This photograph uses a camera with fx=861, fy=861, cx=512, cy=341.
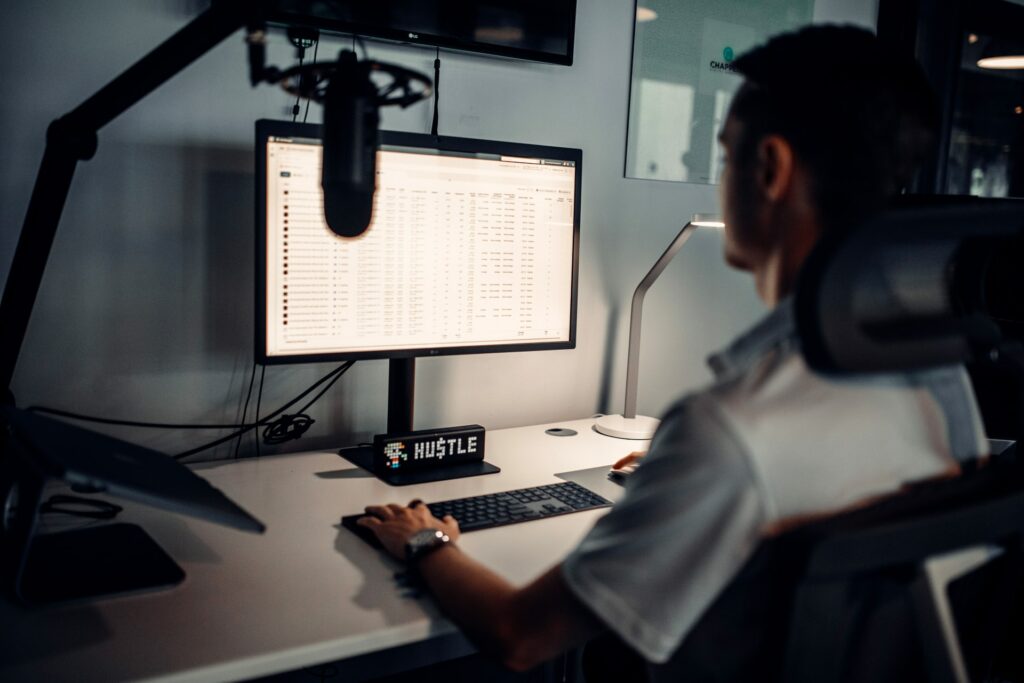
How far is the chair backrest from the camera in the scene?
0.63 m

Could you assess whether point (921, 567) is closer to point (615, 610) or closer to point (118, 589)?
point (615, 610)

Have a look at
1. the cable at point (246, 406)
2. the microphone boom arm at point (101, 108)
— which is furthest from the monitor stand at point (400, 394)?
the microphone boom arm at point (101, 108)

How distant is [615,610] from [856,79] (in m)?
0.55

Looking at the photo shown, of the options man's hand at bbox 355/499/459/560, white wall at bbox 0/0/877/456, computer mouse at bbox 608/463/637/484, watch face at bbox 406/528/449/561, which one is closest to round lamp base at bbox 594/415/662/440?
white wall at bbox 0/0/877/456

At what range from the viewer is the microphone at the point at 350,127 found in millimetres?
841

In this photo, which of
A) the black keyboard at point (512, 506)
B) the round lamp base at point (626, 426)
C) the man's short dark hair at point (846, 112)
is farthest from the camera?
the round lamp base at point (626, 426)

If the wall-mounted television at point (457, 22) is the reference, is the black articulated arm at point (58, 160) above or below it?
below

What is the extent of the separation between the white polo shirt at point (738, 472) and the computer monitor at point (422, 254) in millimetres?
673

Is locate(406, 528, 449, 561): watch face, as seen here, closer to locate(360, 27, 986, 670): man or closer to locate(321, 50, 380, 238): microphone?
locate(360, 27, 986, 670): man

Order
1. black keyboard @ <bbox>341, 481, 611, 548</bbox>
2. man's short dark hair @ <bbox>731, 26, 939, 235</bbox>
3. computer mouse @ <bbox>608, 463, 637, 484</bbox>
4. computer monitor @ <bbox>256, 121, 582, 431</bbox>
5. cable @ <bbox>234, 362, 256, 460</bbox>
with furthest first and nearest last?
cable @ <bbox>234, 362, 256, 460</bbox> < computer mouse @ <bbox>608, 463, 637, 484</bbox> < computer monitor @ <bbox>256, 121, 582, 431</bbox> < black keyboard @ <bbox>341, 481, 611, 548</bbox> < man's short dark hair @ <bbox>731, 26, 939, 235</bbox>

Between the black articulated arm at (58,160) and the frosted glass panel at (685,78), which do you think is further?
the frosted glass panel at (685,78)

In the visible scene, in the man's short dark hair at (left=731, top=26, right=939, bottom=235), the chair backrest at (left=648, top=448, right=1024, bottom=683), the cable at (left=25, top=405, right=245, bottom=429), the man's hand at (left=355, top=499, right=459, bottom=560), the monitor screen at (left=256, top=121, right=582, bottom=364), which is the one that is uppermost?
the man's short dark hair at (left=731, top=26, right=939, bottom=235)

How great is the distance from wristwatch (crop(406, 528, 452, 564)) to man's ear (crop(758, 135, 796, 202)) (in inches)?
21.5

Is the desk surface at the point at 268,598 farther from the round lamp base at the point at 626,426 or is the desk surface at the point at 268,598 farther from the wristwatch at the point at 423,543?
the round lamp base at the point at 626,426
